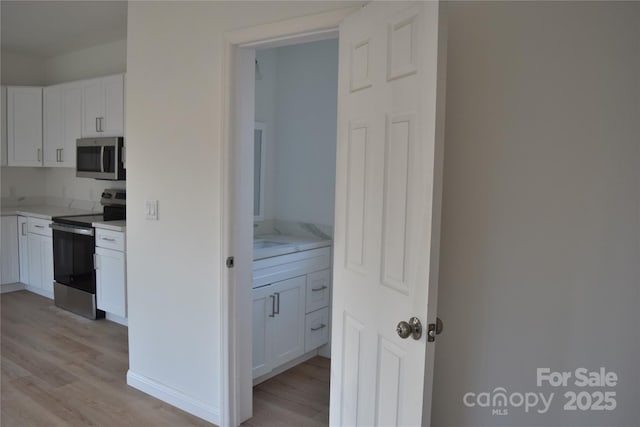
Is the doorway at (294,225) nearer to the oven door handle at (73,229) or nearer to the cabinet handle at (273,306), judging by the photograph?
the cabinet handle at (273,306)

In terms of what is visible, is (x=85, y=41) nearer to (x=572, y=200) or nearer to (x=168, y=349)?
(x=168, y=349)

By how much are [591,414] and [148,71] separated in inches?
104

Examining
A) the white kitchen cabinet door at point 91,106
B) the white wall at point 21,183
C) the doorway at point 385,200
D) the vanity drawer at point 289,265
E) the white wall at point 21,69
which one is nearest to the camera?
the doorway at point 385,200

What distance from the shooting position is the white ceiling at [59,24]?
138 inches

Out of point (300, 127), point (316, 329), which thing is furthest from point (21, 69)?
point (316, 329)

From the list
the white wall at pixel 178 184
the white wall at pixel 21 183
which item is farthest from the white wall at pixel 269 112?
the white wall at pixel 21 183

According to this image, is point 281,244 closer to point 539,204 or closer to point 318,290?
point 318,290

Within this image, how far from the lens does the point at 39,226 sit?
4.66m

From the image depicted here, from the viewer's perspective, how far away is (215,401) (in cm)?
249

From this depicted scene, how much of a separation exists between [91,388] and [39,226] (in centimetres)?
249

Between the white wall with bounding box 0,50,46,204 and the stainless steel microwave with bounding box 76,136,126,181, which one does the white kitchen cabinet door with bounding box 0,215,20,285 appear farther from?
the stainless steel microwave with bounding box 76,136,126,181

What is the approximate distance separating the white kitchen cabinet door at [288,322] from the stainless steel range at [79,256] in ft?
6.81

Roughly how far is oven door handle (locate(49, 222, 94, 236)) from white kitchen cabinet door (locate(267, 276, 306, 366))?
6.86 feet

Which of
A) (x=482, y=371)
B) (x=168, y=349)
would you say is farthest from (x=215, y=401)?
(x=482, y=371)
